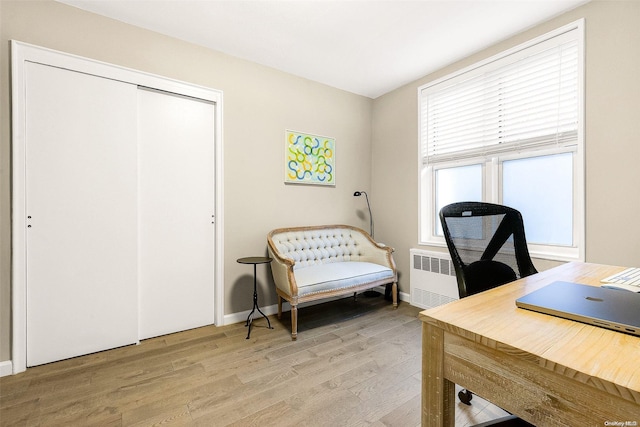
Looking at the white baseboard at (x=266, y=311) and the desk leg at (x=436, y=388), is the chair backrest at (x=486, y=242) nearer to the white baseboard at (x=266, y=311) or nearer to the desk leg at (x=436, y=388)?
the desk leg at (x=436, y=388)

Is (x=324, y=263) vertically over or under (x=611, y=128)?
under

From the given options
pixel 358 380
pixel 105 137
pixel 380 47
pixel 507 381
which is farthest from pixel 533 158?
pixel 105 137

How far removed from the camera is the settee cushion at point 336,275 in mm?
2568

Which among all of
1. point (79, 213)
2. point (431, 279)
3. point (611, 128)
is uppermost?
point (611, 128)

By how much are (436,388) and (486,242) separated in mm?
958

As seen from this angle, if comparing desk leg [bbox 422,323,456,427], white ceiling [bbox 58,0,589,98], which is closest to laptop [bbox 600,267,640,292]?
desk leg [bbox 422,323,456,427]

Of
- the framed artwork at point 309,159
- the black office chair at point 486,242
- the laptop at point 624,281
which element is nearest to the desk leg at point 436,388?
the black office chair at point 486,242

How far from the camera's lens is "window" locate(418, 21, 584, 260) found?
2.25m

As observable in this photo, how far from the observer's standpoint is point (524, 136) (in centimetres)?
253

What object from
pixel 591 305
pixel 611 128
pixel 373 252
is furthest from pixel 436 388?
pixel 373 252

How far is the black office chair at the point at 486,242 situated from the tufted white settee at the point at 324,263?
147 centimetres

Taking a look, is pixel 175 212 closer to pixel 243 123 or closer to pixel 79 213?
pixel 79 213

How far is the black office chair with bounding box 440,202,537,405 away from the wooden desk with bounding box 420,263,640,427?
1.72 ft

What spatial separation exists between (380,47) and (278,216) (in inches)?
81.8
